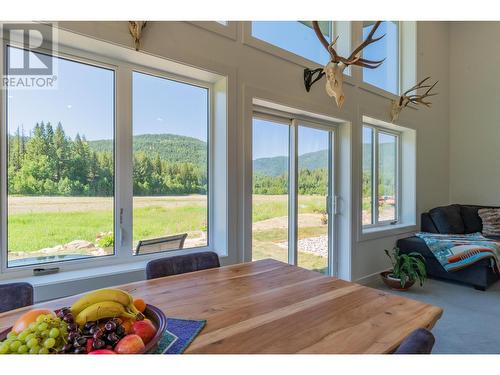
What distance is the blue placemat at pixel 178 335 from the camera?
0.81 metres

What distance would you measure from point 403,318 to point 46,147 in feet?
6.94

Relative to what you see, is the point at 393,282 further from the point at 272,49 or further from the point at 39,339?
the point at 39,339

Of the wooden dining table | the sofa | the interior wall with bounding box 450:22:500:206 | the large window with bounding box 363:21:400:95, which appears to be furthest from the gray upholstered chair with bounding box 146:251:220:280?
the interior wall with bounding box 450:22:500:206

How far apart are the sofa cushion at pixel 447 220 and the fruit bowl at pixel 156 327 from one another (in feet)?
14.6

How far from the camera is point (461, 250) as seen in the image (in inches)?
130

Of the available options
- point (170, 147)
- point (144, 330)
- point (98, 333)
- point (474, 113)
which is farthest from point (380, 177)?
point (98, 333)

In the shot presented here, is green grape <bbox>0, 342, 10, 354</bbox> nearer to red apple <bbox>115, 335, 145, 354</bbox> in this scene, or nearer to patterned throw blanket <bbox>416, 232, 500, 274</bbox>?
red apple <bbox>115, 335, 145, 354</bbox>

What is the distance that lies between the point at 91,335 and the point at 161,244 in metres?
1.51

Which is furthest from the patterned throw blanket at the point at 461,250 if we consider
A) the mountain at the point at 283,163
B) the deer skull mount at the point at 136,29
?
the deer skull mount at the point at 136,29

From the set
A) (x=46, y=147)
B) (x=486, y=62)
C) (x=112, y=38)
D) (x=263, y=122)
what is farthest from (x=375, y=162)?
(x=46, y=147)

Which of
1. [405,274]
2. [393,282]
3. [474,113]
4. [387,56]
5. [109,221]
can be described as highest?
[387,56]

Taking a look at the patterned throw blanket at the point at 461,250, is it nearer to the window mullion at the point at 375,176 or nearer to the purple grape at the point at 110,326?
the window mullion at the point at 375,176
